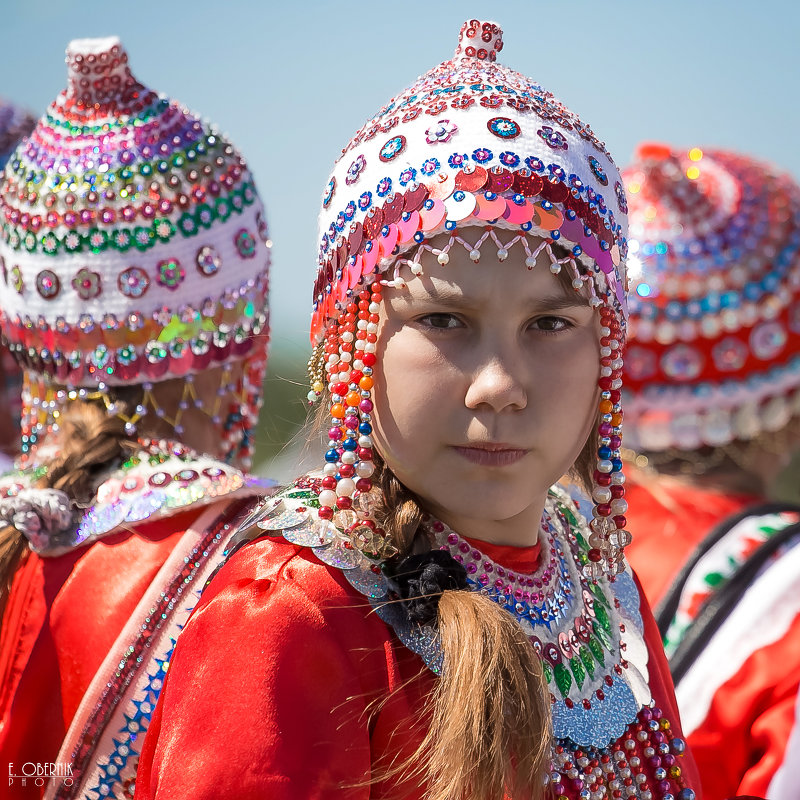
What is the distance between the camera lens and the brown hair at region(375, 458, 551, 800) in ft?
4.75

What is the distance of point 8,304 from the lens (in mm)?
2516

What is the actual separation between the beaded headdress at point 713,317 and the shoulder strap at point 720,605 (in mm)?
792

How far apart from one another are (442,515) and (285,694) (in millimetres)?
442

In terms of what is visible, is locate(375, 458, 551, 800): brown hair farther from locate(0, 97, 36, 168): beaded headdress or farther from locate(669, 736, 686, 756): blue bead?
locate(0, 97, 36, 168): beaded headdress

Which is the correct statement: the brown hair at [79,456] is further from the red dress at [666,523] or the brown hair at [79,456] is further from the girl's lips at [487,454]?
the red dress at [666,523]

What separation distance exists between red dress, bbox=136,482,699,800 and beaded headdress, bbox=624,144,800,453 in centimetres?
218

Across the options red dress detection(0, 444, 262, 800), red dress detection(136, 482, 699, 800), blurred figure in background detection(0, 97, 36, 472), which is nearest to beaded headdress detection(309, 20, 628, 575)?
red dress detection(136, 482, 699, 800)

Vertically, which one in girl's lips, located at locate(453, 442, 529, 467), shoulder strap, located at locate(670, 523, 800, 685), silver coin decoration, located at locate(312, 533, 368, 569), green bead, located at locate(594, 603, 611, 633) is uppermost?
girl's lips, located at locate(453, 442, 529, 467)

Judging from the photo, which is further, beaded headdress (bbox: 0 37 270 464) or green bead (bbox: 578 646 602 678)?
beaded headdress (bbox: 0 37 270 464)

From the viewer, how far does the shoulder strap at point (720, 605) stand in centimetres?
267

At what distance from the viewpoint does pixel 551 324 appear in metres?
1.67

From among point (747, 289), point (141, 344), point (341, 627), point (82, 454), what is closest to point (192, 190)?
point (141, 344)

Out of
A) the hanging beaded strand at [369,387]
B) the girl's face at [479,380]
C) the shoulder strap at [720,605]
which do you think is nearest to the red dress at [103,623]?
the hanging beaded strand at [369,387]

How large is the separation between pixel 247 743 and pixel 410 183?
0.88 meters
